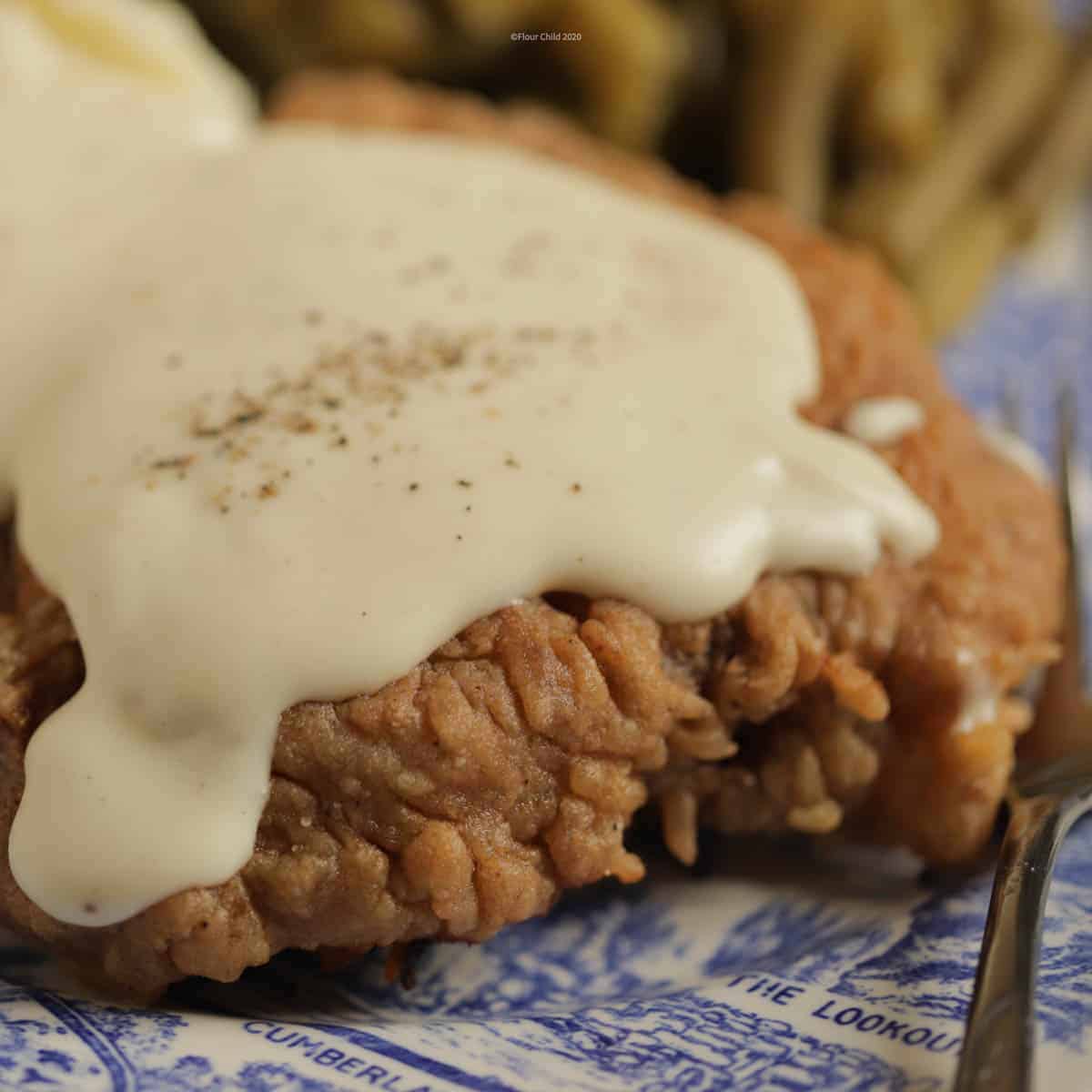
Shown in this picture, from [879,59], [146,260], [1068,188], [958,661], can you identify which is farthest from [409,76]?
[958,661]

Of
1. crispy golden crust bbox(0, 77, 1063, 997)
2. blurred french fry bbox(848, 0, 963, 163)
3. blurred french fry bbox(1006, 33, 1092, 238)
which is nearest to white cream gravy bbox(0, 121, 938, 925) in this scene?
crispy golden crust bbox(0, 77, 1063, 997)

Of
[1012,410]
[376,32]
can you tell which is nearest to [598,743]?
[1012,410]

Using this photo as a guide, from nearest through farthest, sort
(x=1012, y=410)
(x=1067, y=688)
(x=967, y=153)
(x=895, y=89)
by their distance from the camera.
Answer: (x=1067, y=688) < (x=1012, y=410) < (x=895, y=89) < (x=967, y=153)

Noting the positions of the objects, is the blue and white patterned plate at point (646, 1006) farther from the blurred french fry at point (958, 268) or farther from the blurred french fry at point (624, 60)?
the blurred french fry at point (624, 60)

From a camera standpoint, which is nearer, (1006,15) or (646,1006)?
(646,1006)

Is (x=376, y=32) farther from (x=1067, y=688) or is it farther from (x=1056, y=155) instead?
(x=1067, y=688)

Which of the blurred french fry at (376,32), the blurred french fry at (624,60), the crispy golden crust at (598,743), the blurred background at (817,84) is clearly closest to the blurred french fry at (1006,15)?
the blurred background at (817,84)
